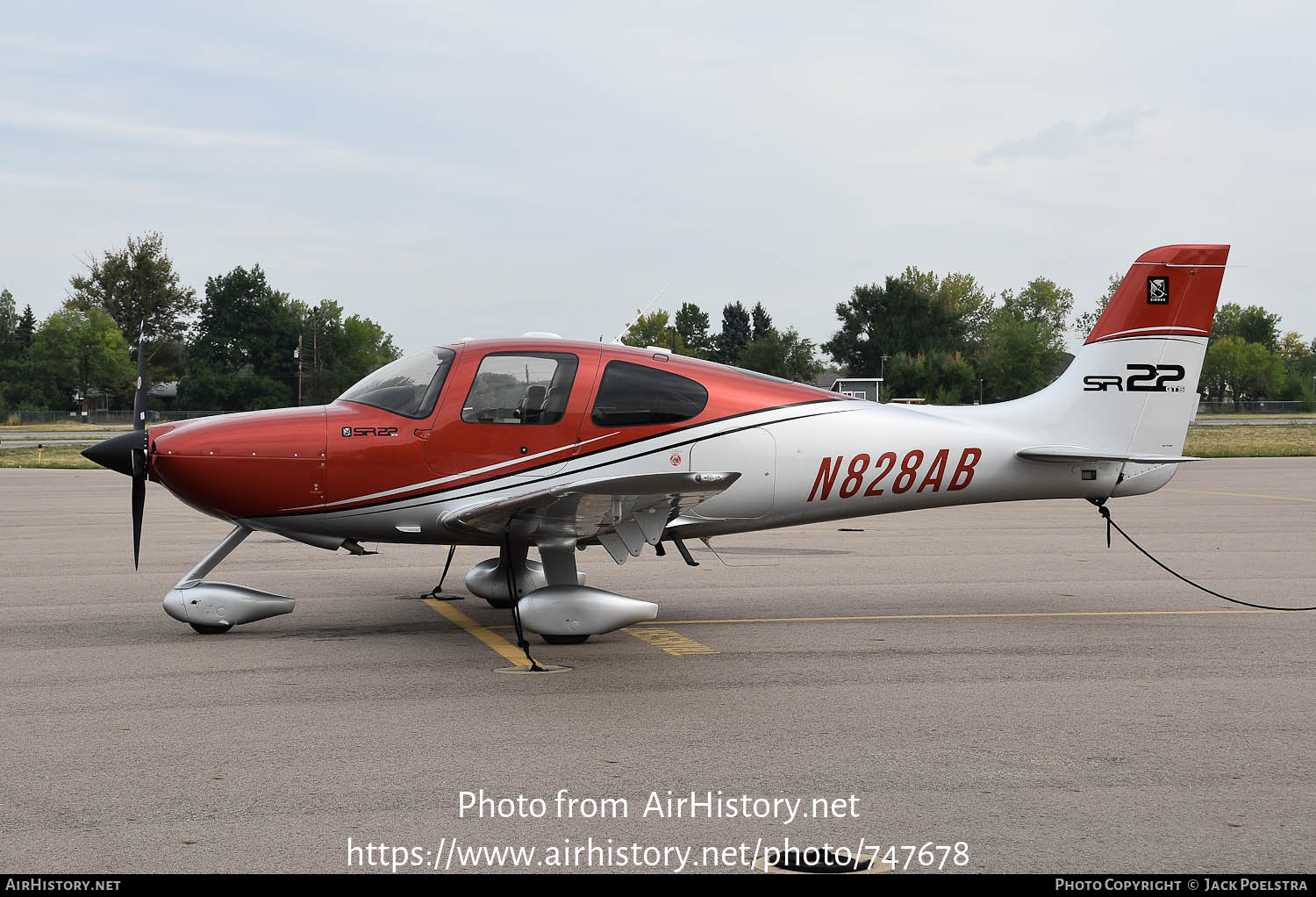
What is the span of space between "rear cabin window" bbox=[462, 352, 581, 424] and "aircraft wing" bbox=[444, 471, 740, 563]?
724 millimetres

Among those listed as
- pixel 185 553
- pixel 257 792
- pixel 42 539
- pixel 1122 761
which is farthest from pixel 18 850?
pixel 42 539

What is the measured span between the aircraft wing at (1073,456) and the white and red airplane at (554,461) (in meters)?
0.03

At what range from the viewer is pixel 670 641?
8.53 meters

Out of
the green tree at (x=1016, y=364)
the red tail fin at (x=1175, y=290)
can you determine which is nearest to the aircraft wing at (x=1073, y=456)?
the red tail fin at (x=1175, y=290)

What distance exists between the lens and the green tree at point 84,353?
3354 inches

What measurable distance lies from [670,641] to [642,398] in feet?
6.14

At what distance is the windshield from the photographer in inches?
329

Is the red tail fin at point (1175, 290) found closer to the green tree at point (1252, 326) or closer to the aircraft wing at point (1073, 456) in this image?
the aircraft wing at point (1073, 456)

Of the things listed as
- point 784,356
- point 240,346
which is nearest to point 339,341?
point 240,346

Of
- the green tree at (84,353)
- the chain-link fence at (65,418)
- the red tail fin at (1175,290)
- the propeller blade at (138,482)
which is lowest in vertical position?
the chain-link fence at (65,418)

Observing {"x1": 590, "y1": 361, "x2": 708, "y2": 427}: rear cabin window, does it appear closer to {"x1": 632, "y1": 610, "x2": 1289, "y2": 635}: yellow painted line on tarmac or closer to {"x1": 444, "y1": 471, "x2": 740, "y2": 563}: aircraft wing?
{"x1": 444, "y1": 471, "x2": 740, "y2": 563}: aircraft wing

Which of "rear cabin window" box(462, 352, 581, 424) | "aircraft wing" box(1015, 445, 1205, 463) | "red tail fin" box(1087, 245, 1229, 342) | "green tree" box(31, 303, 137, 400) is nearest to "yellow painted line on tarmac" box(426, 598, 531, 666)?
"rear cabin window" box(462, 352, 581, 424)

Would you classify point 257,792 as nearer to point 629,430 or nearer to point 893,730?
point 893,730

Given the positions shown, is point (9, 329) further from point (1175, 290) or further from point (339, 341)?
point (1175, 290)
